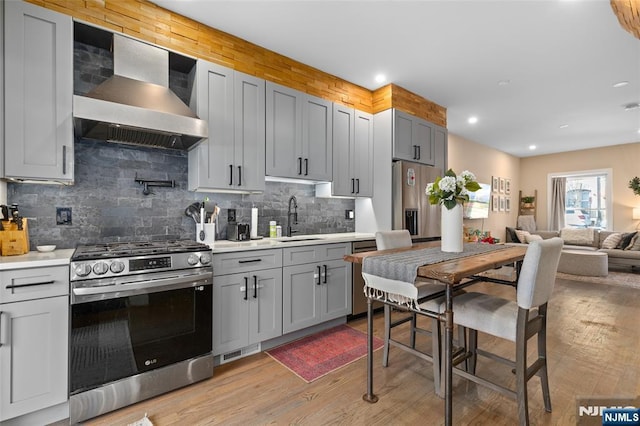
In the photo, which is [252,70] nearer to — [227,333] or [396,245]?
[396,245]

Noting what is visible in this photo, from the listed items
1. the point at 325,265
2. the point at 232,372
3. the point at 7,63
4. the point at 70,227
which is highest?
the point at 7,63

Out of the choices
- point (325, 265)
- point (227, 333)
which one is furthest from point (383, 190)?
point (227, 333)

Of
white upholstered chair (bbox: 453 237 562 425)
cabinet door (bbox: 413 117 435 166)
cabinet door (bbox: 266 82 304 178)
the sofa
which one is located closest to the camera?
white upholstered chair (bbox: 453 237 562 425)

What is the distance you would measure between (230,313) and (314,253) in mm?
962

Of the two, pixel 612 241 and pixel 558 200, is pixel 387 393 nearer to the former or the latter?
pixel 612 241

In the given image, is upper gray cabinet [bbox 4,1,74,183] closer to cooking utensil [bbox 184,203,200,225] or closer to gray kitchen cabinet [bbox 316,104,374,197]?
cooking utensil [bbox 184,203,200,225]

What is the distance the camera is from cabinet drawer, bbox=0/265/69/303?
1.63 metres

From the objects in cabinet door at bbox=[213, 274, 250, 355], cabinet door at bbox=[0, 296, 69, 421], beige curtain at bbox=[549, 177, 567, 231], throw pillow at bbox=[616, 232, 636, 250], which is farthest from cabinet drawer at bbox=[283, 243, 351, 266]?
beige curtain at bbox=[549, 177, 567, 231]

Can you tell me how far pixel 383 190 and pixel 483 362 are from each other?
218cm

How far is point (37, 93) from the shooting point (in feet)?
6.52

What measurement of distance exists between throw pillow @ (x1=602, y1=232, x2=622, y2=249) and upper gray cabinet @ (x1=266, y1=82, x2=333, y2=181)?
6.59 meters

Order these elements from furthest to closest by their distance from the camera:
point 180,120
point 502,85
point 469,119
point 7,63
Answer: point 469,119 → point 502,85 → point 180,120 → point 7,63

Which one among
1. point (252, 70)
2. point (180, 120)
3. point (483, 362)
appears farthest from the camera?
point (252, 70)

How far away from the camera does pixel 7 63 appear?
1887 mm
